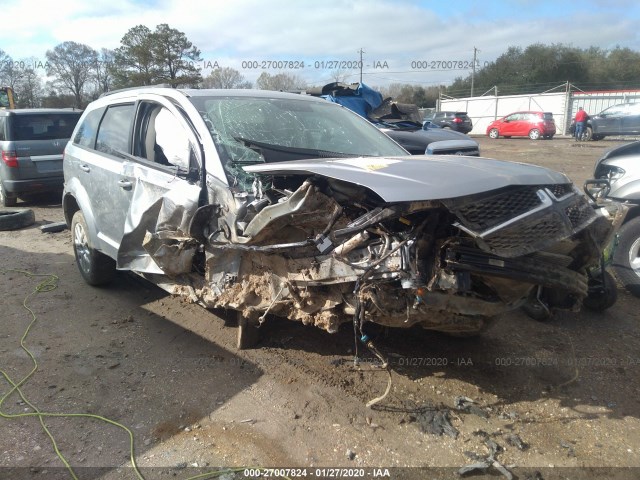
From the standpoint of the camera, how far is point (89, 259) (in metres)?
4.93

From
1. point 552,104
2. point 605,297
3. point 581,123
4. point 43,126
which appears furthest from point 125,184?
point 552,104

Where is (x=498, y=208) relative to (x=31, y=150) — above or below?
below

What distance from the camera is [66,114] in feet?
32.5

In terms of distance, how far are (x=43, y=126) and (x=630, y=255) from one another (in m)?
10.1

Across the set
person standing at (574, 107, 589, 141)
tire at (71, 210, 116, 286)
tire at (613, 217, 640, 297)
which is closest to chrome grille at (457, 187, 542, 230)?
tire at (613, 217, 640, 297)

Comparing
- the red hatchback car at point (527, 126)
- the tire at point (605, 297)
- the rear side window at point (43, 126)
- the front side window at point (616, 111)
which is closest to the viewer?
the tire at point (605, 297)

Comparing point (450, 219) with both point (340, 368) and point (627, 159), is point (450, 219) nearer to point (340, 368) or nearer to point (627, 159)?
point (340, 368)

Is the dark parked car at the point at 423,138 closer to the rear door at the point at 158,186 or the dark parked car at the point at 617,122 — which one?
the rear door at the point at 158,186

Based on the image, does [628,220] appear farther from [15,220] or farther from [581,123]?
[581,123]

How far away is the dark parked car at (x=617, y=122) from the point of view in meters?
21.2

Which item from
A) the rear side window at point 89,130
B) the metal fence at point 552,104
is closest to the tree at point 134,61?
the metal fence at point 552,104

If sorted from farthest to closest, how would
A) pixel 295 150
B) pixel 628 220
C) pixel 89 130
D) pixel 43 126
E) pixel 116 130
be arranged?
pixel 43 126
pixel 89 130
pixel 628 220
pixel 116 130
pixel 295 150

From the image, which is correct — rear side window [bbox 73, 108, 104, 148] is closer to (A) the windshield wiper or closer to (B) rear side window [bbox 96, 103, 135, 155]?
(B) rear side window [bbox 96, 103, 135, 155]

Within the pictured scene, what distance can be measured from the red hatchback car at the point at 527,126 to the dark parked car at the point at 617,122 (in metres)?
2.55
